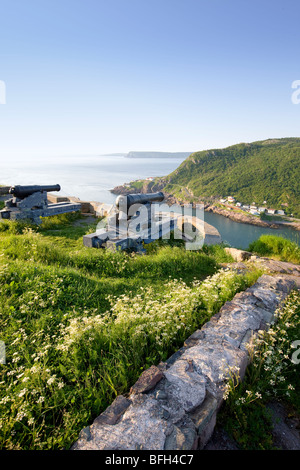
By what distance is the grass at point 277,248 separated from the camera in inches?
279

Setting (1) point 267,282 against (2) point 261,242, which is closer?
(1) point 267,282

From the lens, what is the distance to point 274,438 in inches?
73.2

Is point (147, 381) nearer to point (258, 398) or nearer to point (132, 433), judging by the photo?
point (132, 433)

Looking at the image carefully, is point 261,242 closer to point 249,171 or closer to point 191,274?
point 191,274

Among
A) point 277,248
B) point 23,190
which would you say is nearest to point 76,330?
point 277,248

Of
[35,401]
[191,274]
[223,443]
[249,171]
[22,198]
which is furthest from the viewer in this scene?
[249,171]

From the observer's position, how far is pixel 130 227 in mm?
7574

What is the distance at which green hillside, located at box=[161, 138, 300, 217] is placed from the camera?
3895 centimetres

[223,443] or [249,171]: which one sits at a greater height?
[249,171]

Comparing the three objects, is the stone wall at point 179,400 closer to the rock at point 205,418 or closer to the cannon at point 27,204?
the rock at point 205,418

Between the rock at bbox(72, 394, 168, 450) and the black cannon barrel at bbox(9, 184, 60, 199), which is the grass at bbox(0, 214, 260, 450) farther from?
the black cannon barrel at bbox(9, 184, 60, 199)

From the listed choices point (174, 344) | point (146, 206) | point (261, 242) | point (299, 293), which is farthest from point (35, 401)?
point (261, 242)

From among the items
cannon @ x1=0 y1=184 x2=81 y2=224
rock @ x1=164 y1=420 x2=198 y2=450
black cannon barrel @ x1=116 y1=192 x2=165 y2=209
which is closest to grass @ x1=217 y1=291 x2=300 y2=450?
rock @ x1=164 y1=420 x2=198 y2=450
